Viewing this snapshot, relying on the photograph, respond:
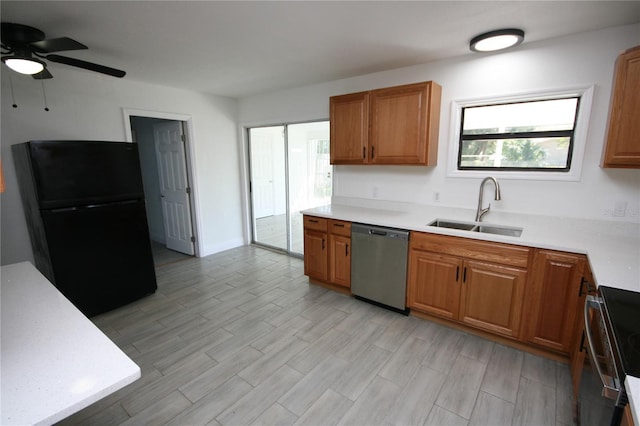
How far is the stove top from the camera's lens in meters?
0.96

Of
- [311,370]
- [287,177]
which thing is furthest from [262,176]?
[311,370]

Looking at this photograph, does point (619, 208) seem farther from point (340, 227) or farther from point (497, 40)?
point (340, 227)

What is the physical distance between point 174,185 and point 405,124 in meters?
3.57

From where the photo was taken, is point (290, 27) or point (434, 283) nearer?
point (290, 27)

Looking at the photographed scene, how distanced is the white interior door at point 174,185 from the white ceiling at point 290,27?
1.38 metres

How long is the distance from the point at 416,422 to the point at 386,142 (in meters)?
2.34

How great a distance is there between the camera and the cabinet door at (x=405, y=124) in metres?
2.73

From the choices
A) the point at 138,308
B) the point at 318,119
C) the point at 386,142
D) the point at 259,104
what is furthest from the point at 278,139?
the point at 138,308

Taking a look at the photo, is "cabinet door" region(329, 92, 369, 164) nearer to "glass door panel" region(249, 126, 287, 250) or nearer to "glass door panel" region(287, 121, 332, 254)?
"glass door panel" region(287, 121, 332, 254)

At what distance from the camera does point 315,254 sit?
→ 3.40 m

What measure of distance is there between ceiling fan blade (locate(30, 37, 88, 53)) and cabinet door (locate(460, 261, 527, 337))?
10.5 feet

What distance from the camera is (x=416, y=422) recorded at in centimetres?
170

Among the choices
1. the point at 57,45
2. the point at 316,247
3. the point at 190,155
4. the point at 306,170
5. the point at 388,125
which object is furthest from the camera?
the point at 306,170

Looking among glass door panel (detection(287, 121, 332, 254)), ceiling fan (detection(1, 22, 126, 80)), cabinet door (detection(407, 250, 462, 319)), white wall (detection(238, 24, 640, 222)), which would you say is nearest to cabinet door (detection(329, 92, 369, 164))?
white wall (detection(238, 24, 640, 222))
